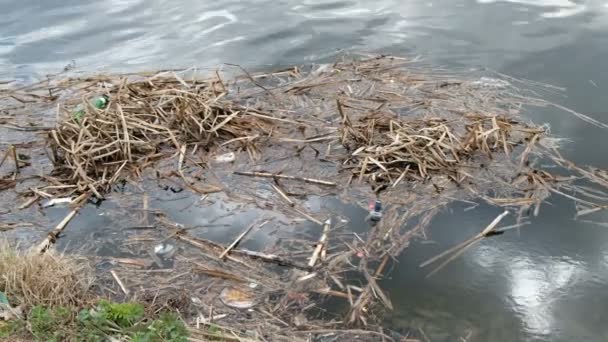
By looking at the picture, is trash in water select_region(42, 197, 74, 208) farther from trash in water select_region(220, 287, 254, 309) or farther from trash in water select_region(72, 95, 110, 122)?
trash in water select_region(220, 287, 254, 309)

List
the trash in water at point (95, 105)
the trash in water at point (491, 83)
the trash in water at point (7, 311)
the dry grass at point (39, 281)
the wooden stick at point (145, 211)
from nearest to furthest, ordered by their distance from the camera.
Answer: the trash in water at point (7, 311) → the dry grass at point (39, 281) → the wooden stick at point (145, 211) → the trash in water at point (95, 105) → the trash in water at point (491, 83)

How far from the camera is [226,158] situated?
475cm

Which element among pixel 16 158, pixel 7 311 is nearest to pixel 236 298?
pixel 7 311

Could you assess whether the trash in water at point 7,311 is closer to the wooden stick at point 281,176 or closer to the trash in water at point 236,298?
the trash in water at point 236,298

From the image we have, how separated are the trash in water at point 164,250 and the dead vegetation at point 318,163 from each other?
0.08 m

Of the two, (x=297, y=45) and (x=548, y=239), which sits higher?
(x=297, y=45)

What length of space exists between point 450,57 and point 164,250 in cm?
373

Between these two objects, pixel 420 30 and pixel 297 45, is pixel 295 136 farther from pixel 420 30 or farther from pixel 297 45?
pixel 420 30

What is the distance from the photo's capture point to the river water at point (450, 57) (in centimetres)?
338

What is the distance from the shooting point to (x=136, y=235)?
13.1 ft

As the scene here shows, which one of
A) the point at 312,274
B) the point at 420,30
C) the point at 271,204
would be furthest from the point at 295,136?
the point at 420,30

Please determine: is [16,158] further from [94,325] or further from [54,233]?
[94,325]

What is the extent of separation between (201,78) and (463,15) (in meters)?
3.20

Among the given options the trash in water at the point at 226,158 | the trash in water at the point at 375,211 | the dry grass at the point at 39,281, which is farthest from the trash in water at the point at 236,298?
the trash in water at the point at 226,158
